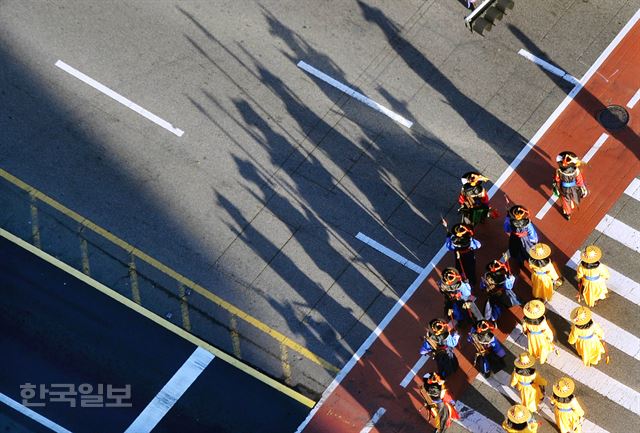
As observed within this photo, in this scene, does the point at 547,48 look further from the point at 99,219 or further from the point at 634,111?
the point at 99,219

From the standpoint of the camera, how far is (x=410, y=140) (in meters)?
32.8

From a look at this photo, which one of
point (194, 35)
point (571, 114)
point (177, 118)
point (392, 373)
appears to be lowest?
point (392, 373)

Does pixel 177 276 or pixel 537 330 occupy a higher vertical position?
pixel 537 330

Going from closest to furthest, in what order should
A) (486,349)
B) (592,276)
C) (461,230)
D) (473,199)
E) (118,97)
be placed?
1. (486,349)
2. (592,276)
3. (461,230)
4. (473,199)
5. (118,97)

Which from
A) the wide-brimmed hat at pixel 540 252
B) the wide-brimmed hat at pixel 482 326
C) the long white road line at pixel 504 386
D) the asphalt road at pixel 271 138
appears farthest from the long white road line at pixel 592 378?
the asphalt road at pixel 271 138

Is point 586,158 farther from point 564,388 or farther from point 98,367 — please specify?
point 98,367

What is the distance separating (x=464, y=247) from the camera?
2983 centimetres

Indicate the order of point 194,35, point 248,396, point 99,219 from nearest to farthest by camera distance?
1. point 248,396
2. point 99,219
3. point 194,35

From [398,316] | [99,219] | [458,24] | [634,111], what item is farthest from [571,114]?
[99,219]

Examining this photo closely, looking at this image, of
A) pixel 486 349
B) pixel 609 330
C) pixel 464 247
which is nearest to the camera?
pixel 486 349

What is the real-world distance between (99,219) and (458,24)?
10.5 metres

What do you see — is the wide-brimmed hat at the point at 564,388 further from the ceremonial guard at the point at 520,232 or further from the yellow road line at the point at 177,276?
the yellow road line at the point at 177,276

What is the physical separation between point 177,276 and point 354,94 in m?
6.55

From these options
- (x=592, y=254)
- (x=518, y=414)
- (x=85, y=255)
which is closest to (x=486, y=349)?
(x=518, y=414)
